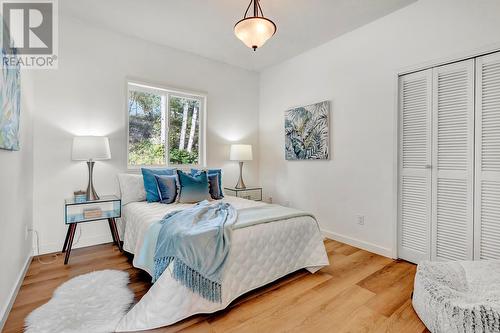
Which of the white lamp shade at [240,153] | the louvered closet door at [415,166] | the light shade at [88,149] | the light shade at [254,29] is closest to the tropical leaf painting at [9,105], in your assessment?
the light shade at [88,149]

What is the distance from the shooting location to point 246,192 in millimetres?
4457

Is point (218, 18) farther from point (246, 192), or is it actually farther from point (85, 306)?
point (85, 306)

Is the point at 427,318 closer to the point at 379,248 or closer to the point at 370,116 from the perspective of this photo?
the point at 379,248

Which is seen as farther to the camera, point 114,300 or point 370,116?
point 370,116

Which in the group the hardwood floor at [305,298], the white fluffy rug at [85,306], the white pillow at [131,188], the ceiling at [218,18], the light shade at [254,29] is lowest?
the hardwood floor at [305,298]

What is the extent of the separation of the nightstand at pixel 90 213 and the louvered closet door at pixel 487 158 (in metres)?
3.71

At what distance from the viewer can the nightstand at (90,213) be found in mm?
2621

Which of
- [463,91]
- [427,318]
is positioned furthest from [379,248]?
[463,91]

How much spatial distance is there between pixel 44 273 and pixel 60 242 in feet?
2.03

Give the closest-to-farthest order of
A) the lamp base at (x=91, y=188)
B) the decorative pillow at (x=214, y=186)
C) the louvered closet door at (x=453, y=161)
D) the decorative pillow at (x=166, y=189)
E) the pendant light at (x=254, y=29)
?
the pendant light at (x=254, y=29) → the louvered closet door at (x=453, y=161) → the lamp base at (x=91, y=188) → the decorative pillow at (x=166, y=189) → the decorative pillow at (x=214, y=186)

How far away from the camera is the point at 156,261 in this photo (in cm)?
181

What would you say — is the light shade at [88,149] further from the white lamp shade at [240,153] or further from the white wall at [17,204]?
the white lamp shade at [240,153]

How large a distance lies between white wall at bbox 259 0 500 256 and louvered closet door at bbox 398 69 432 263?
0.10 m

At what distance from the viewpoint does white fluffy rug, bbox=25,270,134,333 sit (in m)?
1.61
